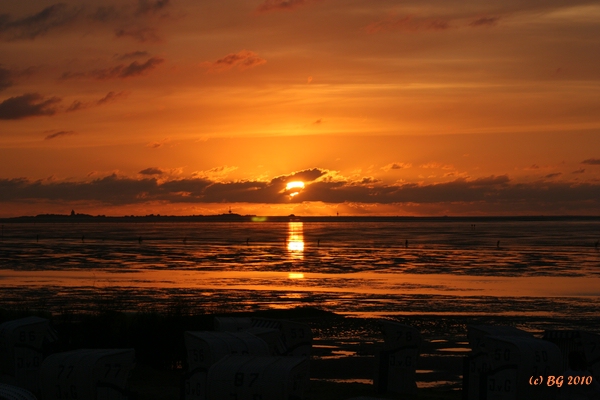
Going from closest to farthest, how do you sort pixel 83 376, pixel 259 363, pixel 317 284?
pixel 259 363 → pixel 83 376 → pixel 317 284

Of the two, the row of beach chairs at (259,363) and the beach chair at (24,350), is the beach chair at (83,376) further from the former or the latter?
the beach chair at (24,350)

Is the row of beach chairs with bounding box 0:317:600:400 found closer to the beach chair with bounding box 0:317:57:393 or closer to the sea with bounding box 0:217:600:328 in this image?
the beach chair with bounding box 0:317:57:393

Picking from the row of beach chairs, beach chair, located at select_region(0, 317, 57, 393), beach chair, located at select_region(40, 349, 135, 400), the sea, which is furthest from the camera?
the sea

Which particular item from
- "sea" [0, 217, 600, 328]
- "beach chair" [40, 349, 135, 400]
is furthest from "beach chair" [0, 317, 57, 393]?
"sea" [0, 217, 600, 328]

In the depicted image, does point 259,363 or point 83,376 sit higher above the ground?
point 259,363

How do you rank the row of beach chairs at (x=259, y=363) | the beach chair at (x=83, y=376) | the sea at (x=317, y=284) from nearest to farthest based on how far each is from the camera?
the row of beach chairs at (x=259, y=363) → the beach chair at (x=83, y=376) → the sea at (x=317, y=284)

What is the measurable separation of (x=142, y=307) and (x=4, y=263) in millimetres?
36618

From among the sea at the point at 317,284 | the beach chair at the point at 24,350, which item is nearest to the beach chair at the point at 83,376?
the beach chair at the point at 24,350

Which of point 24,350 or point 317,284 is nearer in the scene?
point 24,350

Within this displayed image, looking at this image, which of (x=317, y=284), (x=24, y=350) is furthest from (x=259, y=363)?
(x=317, y=284)

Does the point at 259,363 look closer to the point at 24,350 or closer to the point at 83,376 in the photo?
the point at 83,376

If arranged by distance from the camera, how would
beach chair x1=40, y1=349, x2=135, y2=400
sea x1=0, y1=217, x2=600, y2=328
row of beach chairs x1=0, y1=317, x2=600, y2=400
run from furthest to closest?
sea x1=0, y1=217, x2=600, y2=328 → beach chair x1=40, y1=349, x2=135, y2=400 → row of beach chairs x1=0, y1=317, x2=600, y2=400

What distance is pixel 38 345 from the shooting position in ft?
57.3

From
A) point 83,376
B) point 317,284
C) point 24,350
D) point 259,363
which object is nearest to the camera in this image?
point 259,363
